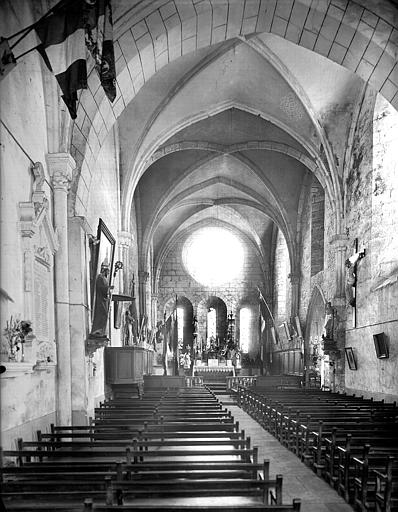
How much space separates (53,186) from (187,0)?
430 centimetres

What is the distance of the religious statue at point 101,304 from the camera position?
10.9 metres

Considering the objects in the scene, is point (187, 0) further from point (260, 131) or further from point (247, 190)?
point (247, 190)

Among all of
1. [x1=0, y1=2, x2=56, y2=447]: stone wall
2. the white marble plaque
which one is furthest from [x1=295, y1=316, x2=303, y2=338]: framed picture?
the white marble plaque

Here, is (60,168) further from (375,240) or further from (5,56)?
(375,240)

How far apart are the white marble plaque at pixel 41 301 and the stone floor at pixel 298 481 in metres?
4.12

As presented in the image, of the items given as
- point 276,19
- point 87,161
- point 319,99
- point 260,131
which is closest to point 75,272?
point 87,161

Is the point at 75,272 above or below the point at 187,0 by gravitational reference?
below

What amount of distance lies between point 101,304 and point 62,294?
7.66 ft

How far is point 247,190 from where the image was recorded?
83.4ft

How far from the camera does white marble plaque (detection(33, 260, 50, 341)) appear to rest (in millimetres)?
7938

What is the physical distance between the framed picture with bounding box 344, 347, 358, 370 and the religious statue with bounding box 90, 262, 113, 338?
810 cm

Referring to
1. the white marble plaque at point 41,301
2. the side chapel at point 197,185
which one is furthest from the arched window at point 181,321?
the white marble plaque at point 41,301

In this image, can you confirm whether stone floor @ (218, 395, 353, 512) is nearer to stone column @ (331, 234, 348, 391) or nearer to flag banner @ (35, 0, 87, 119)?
flag banner @ (35, 0, 87, 119)

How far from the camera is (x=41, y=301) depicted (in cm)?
827
